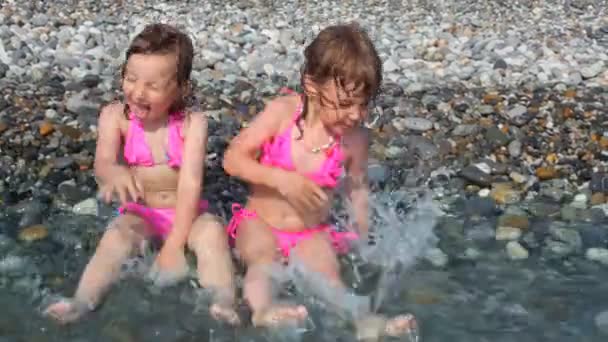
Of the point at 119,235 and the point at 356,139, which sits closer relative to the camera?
the point at 119,235

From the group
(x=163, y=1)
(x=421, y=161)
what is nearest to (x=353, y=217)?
(x=421, y=161)

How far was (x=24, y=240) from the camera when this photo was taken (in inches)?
183

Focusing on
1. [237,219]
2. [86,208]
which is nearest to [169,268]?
[237,219]

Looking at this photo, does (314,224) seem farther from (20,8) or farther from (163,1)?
(163,1)

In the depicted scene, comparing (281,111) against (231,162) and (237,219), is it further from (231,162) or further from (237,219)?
(237,219)

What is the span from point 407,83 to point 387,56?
3.40ft

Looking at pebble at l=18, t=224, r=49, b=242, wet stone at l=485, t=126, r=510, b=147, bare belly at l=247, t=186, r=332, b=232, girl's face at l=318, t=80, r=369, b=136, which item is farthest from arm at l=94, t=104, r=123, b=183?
wet stone at l=485, t=126, r=510, b=147

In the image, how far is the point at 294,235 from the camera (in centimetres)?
448

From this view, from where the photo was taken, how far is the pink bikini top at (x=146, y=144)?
4562 mm

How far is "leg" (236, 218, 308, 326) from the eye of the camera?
3838 mm

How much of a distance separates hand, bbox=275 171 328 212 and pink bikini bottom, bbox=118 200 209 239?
1.71 ft

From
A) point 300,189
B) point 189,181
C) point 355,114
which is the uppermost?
point 355,114

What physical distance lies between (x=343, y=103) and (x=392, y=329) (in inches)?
40.5

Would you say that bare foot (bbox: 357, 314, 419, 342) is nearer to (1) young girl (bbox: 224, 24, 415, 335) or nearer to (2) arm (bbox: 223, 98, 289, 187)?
(1) young girl (bbox: 224, 24, 415, 335)
